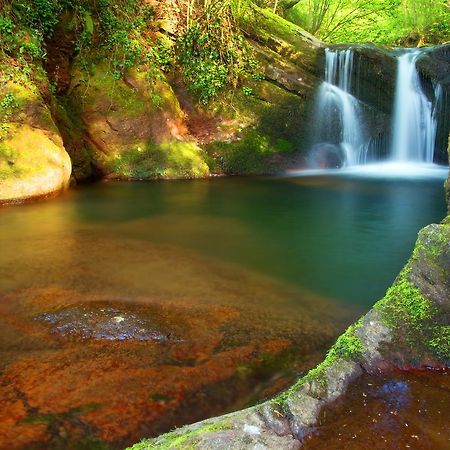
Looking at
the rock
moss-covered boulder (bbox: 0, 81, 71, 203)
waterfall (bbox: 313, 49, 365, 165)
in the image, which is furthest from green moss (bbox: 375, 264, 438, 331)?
waterfall (bbox: 313, 49, 365, 165)

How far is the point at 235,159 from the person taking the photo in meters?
11.5

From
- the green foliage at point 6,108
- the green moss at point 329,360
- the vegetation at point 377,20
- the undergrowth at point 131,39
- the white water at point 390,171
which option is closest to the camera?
the green moss at point 329,360

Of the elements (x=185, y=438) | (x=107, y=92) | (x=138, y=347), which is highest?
(x=107, y=92)

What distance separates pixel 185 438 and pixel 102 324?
1.62m

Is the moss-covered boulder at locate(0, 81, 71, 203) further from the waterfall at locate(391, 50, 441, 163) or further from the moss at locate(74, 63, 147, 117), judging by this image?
the waterfall at locate(391, 50, 441, 163)

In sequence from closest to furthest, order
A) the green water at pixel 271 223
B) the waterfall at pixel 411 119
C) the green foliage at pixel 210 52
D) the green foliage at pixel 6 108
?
the green water at pixel 271 223 < the green foliage at pixel 6 108 < the green foliage at pixel 210 52 < the waterfall at pixel 411 119

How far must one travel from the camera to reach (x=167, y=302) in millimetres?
3668

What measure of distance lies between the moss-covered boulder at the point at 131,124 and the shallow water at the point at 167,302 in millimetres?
2809

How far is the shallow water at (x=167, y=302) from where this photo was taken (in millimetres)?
2355

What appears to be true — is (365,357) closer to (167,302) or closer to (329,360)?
(329,360)

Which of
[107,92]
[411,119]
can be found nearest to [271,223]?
[107,92]

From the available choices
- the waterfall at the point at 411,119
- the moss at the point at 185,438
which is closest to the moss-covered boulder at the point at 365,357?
the moss at the point at 185,438

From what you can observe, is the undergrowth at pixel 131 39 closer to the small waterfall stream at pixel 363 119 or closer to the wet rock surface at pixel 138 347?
the small waterfall stream at pixel 363 119

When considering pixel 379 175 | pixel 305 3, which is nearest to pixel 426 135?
pixel 379 175
